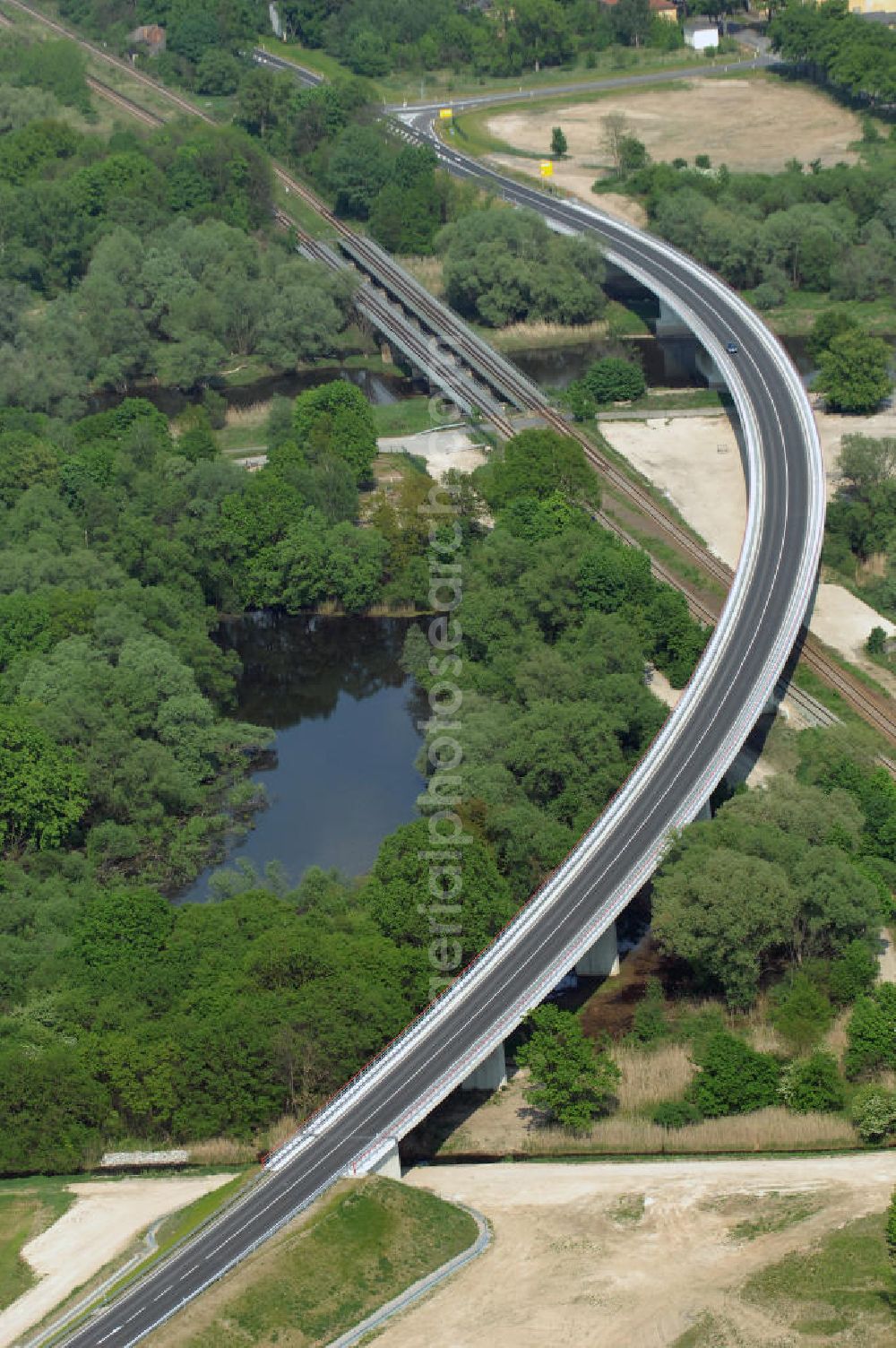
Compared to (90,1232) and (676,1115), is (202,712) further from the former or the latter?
(90,1232)

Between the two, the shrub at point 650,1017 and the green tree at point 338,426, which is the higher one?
the green tree at point 338,426

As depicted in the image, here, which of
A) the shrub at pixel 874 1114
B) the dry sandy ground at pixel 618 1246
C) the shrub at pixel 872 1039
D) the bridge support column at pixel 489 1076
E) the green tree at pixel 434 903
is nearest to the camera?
the dry sandy ground at pixel 618 1246

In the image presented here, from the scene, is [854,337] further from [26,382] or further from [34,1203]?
[34,1203]

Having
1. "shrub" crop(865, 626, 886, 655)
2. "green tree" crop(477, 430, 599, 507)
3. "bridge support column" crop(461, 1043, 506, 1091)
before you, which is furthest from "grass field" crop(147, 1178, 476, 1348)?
"green tree" crop(477, 430, 599, 507)

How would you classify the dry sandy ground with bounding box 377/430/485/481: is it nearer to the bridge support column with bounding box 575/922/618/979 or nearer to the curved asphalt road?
the curved asphalt road

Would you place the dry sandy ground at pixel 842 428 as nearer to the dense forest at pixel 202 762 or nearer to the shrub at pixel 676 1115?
the dense forest at pixel 202 762

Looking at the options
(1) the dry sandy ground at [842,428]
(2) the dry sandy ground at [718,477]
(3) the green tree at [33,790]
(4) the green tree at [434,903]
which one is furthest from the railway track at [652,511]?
(3) the green tree at [33,790]

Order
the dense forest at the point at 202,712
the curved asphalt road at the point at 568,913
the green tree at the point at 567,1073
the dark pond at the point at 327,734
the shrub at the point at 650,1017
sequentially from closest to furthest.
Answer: the curved asphalt road at the point at 568,913, the green tree at the point at 567,1073, the dense forest at the point at 202,712, the shrub at the point at 650,1017, the dark pond at the point at 327,734
